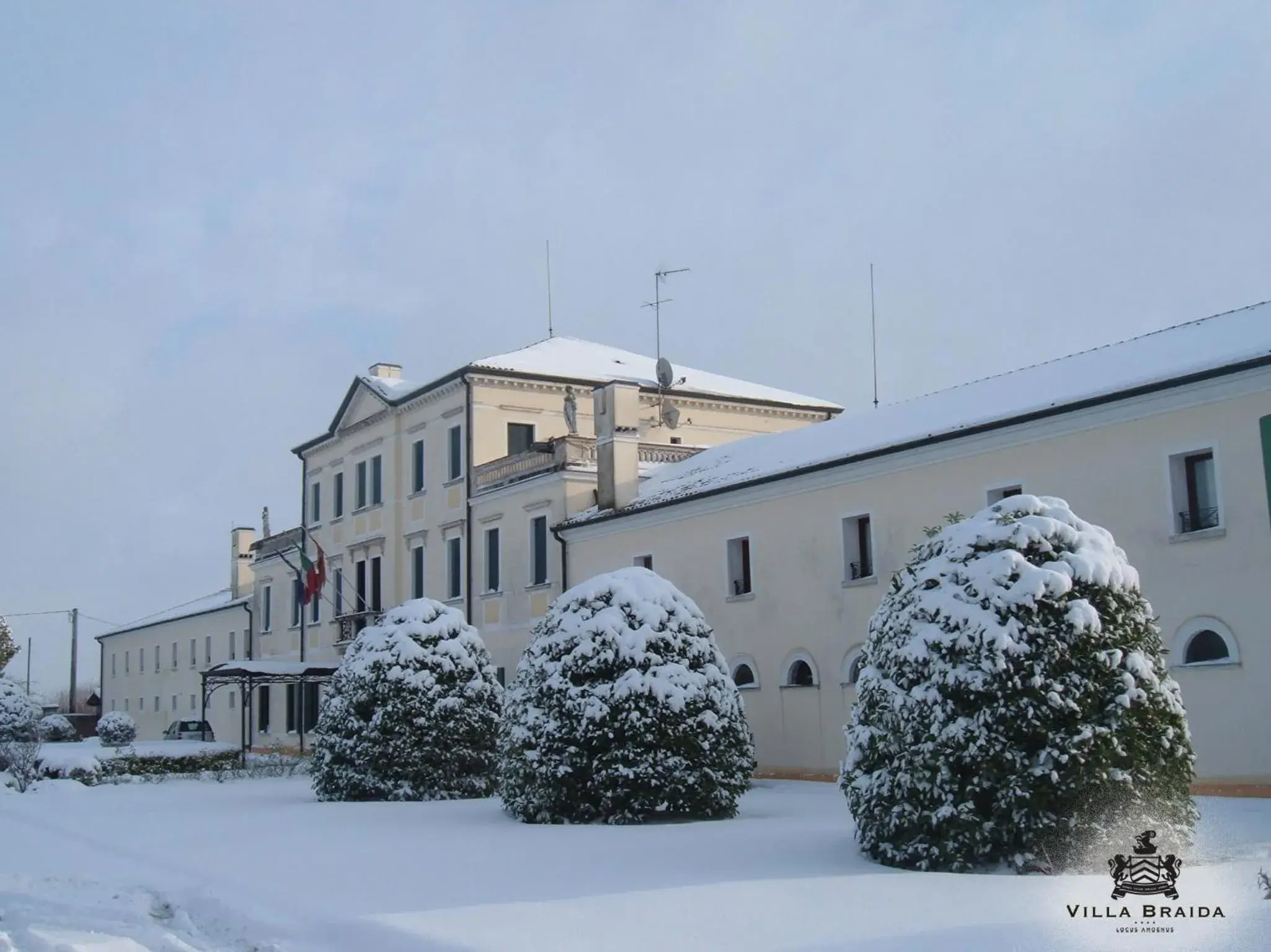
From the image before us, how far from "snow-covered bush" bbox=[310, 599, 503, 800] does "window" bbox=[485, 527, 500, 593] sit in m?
14.0

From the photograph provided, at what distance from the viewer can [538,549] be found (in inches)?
1385

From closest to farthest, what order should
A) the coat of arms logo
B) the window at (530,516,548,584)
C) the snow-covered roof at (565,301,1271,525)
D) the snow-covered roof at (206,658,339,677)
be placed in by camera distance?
the coat of arms logo → the snow-covered roof at (565,301,1271,525) → the window at (530,516,548,584) → the snow-covered roof at (206,658,339,677)

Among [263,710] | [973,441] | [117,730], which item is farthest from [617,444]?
[117,730]

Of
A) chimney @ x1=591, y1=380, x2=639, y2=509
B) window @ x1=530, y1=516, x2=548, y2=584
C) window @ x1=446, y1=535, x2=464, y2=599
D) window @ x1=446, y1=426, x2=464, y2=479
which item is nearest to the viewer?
chimney @ x1=591, y1=380, x2=639, y2=509

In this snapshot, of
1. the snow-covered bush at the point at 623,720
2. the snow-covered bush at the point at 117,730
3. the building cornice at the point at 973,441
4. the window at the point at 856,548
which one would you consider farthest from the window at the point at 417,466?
the snow-covered bush at the point at 623,720

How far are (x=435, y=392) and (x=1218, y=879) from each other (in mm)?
31620

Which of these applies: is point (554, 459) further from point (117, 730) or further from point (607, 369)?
point (117, 730)

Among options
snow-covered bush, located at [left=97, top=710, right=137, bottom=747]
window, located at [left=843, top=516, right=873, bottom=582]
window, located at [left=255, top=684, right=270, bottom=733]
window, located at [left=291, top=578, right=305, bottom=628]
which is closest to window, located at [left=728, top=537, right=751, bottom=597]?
window, located at [left=843, top=516, right=873, bottom=582]

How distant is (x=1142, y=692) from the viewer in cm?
1140

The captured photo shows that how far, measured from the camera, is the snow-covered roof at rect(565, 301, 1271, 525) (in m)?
20.8

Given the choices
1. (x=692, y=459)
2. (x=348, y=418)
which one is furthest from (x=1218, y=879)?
(x=348, y=418)

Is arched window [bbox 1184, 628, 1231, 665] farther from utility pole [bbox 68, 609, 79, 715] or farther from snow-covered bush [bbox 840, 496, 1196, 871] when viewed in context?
utility pole [bbox 68, 609, 79, 715]

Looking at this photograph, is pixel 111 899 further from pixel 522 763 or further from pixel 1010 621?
pixel 1010 621

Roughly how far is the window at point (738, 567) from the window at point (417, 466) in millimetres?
14694
